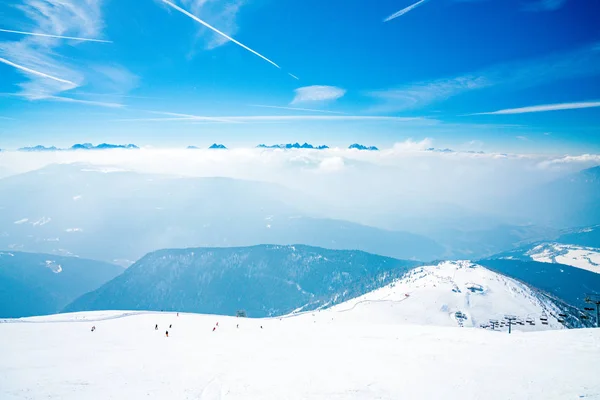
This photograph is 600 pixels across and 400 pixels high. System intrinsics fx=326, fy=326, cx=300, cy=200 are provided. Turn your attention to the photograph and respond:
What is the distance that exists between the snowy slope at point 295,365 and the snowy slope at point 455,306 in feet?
236

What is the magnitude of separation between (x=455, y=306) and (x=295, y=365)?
151 m

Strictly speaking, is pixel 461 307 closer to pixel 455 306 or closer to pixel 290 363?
pixel 455 306

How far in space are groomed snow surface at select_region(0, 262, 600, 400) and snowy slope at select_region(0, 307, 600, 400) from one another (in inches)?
4.6

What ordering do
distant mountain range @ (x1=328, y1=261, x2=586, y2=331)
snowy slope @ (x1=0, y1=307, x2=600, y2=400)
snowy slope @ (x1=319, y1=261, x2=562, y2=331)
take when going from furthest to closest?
distant mountain range @ (x1=328, y1=261, x2=586, y2=331)
snowy slope @ (x1=319, y1=261, x2=562, y2=331)
snowy slope @ (x1=0, y1=307, x2=600, y2=400)

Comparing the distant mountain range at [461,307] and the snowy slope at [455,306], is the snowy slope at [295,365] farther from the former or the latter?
the snowy slope at [455,306]

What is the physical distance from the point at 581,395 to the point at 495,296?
179 m

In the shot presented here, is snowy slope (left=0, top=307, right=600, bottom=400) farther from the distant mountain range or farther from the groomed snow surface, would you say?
the distant mountain range

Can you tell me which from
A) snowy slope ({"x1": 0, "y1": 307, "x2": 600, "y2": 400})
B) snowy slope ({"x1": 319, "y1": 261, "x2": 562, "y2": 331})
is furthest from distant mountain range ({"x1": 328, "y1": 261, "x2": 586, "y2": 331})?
snowy slope ({"x1": 0, "y1": 307, "x2": 600, "y2": 400})

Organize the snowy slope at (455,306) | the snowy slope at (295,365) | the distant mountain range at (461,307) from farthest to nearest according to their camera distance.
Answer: the distant mountain range at (461,307) < the snowy slope at (455,306) < the snowy slope at (295,365)

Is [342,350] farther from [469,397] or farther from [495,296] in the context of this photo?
[495,296]

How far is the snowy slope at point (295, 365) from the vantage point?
2908cm

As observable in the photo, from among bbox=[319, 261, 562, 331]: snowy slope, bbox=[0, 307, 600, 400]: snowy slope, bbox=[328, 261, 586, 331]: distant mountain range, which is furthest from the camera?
bbox=[328, 261, 586, 331]: distant mountain range

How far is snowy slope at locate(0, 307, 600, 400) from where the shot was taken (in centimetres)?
2908

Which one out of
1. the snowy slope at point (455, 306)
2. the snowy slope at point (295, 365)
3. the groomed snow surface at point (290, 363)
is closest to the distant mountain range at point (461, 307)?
the snowy slope at point (455, 306)
